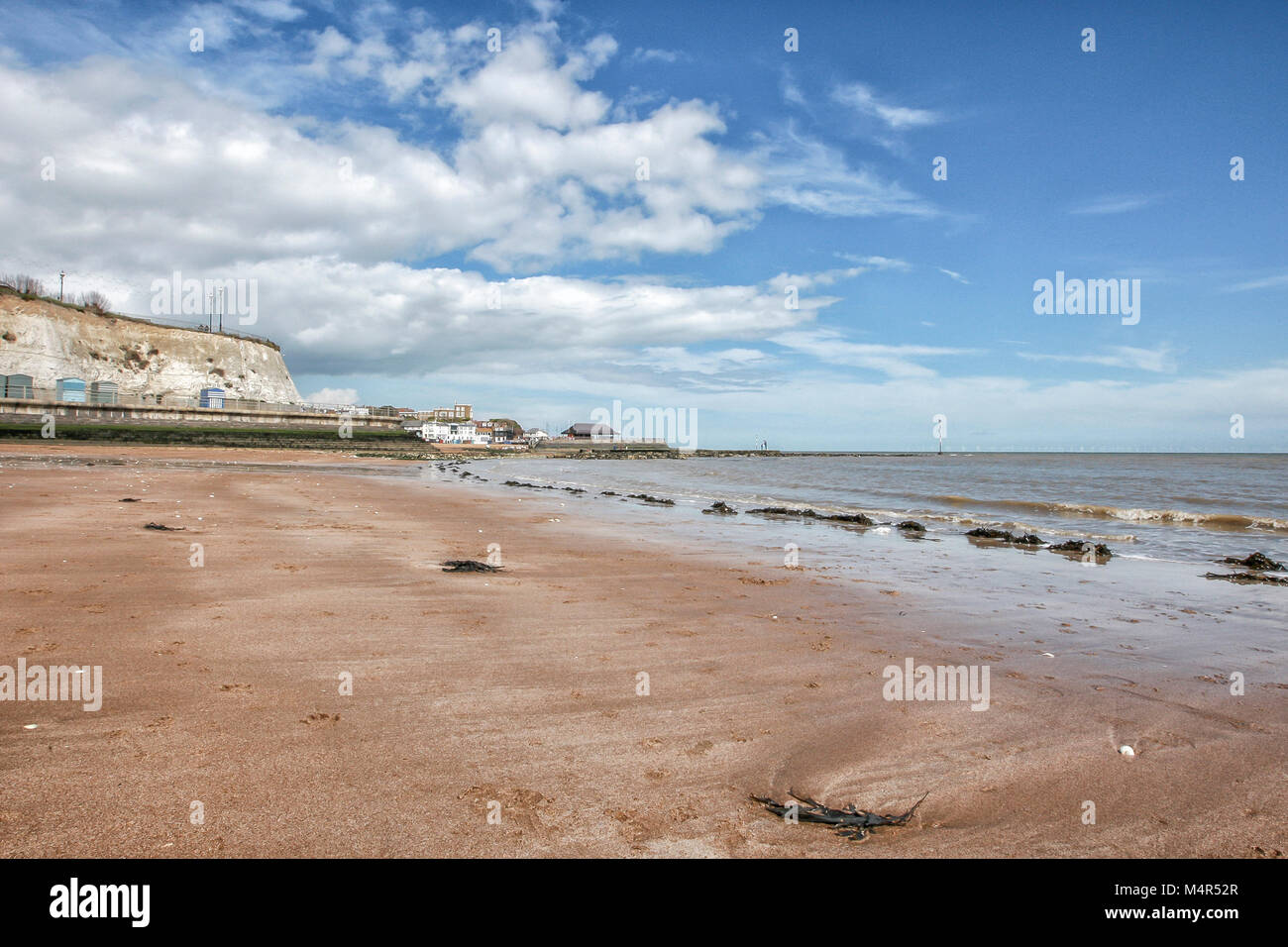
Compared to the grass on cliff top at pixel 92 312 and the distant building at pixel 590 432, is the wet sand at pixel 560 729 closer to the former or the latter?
the grass on cliff top at pixel 92 312

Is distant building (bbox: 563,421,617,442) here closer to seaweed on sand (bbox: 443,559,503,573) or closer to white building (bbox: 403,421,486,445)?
white building (bbox: 403,421,486,445)

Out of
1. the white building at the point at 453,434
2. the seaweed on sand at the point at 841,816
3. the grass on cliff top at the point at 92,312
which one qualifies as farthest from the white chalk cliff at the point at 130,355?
the seaweed on sand at the point at 841,816

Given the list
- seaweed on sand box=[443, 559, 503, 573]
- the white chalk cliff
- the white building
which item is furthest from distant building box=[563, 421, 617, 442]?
seaweed on sand box=[443, 559, 503, 573]

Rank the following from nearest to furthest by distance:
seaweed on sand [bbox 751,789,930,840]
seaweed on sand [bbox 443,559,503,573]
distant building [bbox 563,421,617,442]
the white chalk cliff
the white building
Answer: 1. seaweed on sand [bbox 751,789,930,840]
2. seaweed on sand [bbox 443,559,503,573]
3. the white chalk cliff
4. the white building
5. distant building [bbox 563,421,617,442]

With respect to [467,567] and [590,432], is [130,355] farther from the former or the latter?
[590,432]

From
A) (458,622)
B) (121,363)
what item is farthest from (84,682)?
(121,363)

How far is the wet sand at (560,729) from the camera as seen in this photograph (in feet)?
10.9

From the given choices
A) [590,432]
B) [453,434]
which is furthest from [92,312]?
[590,432]

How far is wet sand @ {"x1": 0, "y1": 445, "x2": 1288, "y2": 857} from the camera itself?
Result: 333cm

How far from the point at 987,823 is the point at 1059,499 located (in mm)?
32410
